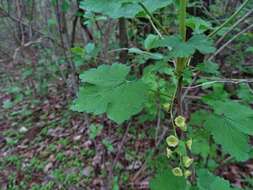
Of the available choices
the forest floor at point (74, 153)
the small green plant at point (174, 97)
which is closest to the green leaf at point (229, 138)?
the small green plant at point (174, 97)

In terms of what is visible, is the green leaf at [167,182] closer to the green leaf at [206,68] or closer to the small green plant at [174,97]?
the small green plant at [174,97]

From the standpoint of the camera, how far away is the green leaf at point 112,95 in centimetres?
69

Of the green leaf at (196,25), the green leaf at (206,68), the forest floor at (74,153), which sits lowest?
the forest floor at (74,153)

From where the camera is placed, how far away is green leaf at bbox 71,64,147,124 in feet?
2.26

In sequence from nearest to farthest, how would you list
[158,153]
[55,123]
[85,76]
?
1. [85,76]
2. [158,153]
3. [55,123]

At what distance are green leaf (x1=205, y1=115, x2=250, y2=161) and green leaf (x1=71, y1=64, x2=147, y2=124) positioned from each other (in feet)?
0.71

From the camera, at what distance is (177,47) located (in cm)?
66

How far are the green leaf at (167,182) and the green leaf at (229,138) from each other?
16cm

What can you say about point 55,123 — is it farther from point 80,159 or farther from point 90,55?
Answer: point 90,55

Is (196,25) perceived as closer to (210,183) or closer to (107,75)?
(107,75)

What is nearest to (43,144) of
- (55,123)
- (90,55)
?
(55,123)

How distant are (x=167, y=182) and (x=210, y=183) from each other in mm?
183

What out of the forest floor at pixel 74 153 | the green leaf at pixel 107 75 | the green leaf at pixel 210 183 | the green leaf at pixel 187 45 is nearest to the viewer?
the green leaf at pixel 187 45

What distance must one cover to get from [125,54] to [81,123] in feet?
3.04
